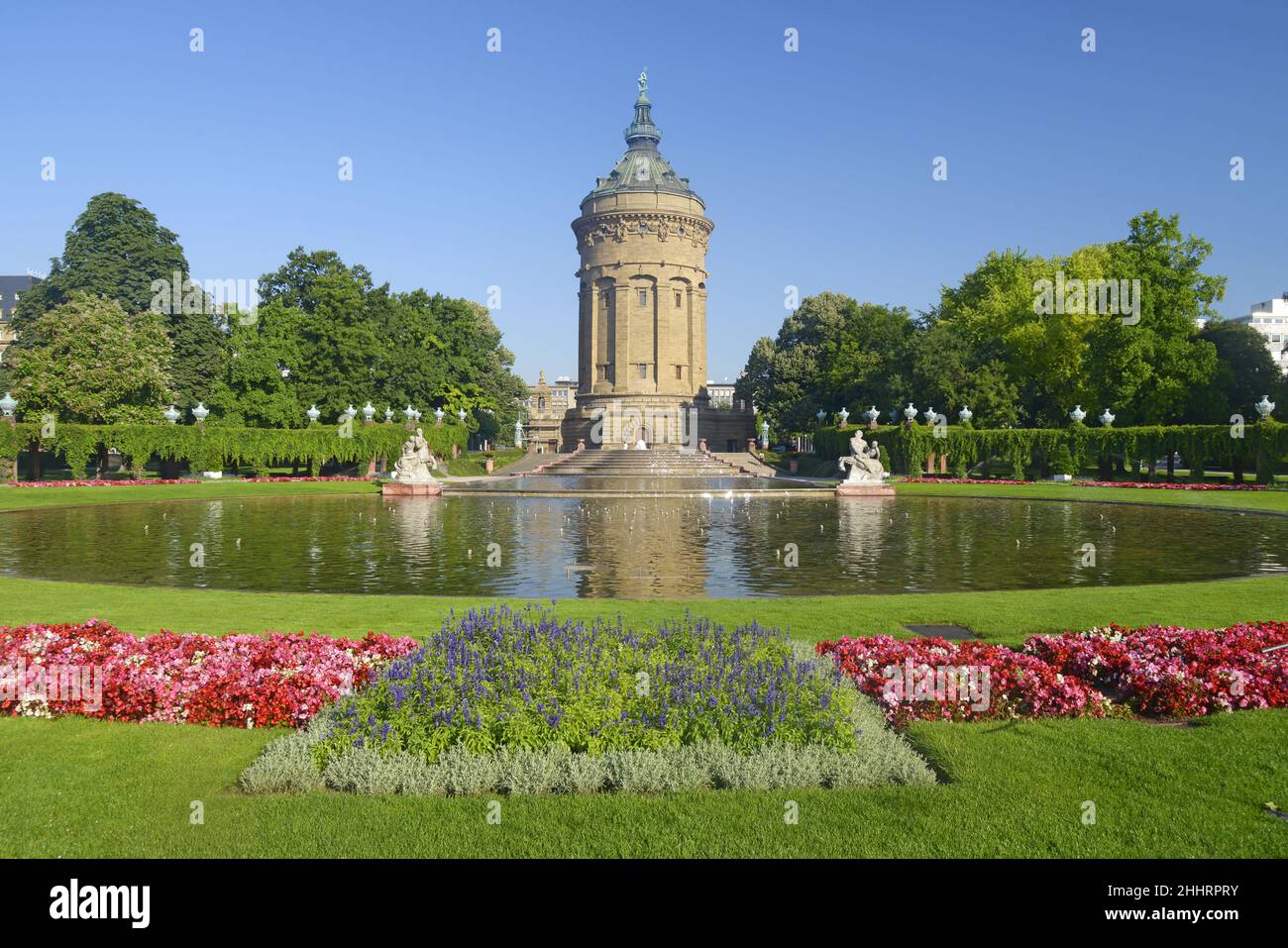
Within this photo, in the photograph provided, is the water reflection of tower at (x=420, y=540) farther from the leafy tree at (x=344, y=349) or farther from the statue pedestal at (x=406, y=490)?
the leafy tree at (x=344, y=349)

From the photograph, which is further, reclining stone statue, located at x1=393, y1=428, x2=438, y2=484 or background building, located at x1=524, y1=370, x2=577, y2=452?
background building, located at x1=524, y1=370, x2=577, y2=452

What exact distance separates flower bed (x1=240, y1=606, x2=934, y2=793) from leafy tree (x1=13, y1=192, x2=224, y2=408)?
67724 mm

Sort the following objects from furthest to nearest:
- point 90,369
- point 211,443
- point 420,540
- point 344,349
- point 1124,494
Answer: point 344,349 < point 211,443 < point 90,369 < point 1124,494 < point 420,540

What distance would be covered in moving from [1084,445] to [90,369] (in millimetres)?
62046

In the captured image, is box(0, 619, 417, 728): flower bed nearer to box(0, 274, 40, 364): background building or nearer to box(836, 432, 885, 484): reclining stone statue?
box(836, 432, 885, 484): reclining stone statue

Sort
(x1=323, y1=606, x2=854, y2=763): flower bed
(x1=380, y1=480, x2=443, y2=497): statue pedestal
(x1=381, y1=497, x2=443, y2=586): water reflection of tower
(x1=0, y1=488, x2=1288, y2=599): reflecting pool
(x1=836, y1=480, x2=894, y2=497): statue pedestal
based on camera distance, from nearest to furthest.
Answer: (x1=323, y1=606, x2=854, y2=763): flower bed → (x1=0, y1=488, x2=1288, y2=599): reflecting pool → (x1=381, y1=497, x2=443, y2=586): water reflection of tower → (x1=836, y1=480, x2=894, y2=497): statue pedestal → (x1=380, y1=480, x2=443, y2=497): statue pedestal

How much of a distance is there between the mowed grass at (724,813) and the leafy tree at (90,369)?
55.8 metres

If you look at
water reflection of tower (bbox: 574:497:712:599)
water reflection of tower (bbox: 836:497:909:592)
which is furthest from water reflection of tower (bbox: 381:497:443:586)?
water reflection of tower (bbox: 836:497:909:592)

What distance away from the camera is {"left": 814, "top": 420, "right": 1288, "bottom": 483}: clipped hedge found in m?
45.8

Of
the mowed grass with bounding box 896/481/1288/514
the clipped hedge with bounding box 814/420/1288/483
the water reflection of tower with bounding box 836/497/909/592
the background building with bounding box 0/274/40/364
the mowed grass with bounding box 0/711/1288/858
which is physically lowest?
the mowed grass with bounding box 0/711/1288/858

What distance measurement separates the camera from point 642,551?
21391 mm

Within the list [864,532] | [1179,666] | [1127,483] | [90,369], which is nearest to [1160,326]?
[1127,483]

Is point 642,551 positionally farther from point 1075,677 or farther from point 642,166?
point 642,166
